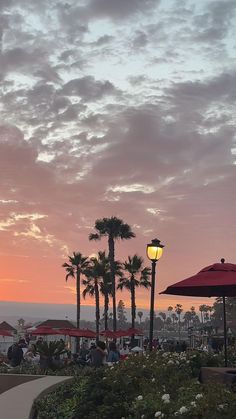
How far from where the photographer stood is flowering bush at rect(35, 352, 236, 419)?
6496 mm

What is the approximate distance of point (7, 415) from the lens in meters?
→ 8.15

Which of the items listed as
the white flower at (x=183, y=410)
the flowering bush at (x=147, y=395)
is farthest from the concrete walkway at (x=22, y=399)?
the white flower at (x=183, y=410)

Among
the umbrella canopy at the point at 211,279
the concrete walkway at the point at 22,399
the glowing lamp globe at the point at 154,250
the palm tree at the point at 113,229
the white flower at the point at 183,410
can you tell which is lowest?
the concrete walkway at the point at 22,399

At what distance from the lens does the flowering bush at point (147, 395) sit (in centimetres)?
650

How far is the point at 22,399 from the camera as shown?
1002 centimetres

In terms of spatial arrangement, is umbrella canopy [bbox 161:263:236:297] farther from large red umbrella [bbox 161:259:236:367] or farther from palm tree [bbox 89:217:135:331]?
palm tree [bbox 89:217:135:331]

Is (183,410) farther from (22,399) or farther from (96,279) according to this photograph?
(96,279)

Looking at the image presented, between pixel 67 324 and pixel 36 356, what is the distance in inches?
1383

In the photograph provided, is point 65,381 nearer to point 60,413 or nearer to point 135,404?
Result: point 60,413

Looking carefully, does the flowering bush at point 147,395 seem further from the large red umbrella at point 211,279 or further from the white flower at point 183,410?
the large red umbrella at point 211,279

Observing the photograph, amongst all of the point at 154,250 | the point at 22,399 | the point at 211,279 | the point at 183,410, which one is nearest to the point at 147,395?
the point at 183,410

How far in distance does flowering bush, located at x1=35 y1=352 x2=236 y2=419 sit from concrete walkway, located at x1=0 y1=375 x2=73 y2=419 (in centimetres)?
25

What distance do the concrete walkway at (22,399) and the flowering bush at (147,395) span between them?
248mm

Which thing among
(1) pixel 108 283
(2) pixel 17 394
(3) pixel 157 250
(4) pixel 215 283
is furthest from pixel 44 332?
(1) pixel 108 283
